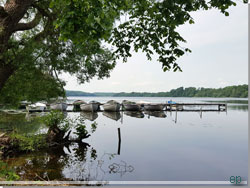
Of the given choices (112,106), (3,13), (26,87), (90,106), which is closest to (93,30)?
(3,13)

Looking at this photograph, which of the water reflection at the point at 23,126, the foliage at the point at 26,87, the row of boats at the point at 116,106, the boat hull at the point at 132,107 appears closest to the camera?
the foliage at the point at 26,87

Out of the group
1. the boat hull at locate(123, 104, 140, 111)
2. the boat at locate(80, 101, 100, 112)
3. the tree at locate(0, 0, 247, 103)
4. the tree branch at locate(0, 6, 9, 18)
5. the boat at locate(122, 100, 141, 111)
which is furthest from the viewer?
the boat hull at locate(123, 104, 140, 111)

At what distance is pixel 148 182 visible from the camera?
643 cm

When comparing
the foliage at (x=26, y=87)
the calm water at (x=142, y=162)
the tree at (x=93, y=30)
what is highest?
the tree at (x=93, y=30)

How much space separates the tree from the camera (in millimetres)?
2506

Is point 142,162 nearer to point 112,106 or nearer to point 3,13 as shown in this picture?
point 3,13

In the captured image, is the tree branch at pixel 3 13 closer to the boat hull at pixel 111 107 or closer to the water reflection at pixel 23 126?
the water reflection at pixel 23 126

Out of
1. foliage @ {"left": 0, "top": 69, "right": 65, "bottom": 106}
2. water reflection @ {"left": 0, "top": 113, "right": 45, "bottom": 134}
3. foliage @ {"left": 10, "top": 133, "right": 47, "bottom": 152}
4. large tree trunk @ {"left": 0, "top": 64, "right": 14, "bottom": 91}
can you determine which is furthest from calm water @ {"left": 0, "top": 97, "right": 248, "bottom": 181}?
large tree trunk @ {"left": 0, "top": 64, "right": 14, "bottom": 91}

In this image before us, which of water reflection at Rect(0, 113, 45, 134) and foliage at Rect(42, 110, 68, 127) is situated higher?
foliage at Rect(42, 110, 68, 127)

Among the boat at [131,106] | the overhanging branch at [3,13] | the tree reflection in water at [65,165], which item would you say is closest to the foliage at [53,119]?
the tree reflection in water at [65,165]

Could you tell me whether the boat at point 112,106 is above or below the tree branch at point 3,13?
below

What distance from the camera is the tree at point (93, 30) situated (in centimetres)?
251

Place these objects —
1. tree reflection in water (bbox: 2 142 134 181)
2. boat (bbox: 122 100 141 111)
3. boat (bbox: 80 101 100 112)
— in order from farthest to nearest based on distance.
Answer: boat (bbox: 122 100 141 111) → boat (bbox: 80 101 100 112) → tree reflection in water (bbox: 2 142 134 181)

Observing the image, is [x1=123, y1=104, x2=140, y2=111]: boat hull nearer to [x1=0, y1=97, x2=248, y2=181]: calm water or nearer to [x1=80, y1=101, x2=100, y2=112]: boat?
[x1=80, y1=101, x2=100, y2=112]: boat
